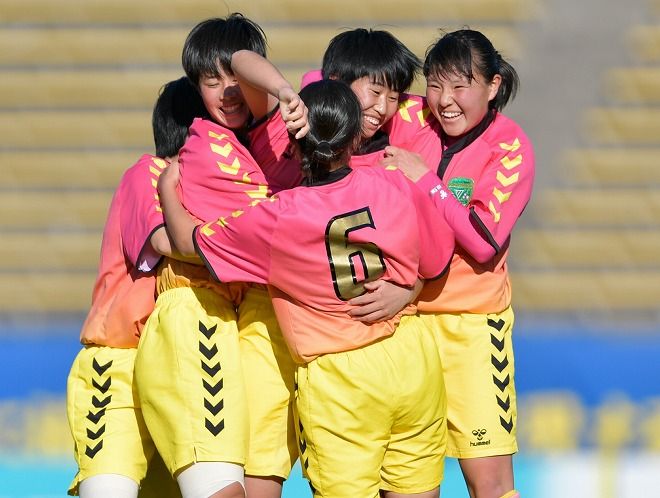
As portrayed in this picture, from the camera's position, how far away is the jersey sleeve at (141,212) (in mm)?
3121

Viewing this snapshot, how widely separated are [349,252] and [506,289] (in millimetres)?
711

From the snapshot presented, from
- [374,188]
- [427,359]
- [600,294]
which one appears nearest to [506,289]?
[427,359]

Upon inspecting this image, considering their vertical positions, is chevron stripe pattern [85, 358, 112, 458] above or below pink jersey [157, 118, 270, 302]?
below

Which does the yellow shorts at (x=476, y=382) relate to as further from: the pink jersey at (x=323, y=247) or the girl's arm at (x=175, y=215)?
the girl's arm at (x=175, y=215)

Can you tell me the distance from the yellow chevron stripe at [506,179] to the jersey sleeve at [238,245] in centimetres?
72

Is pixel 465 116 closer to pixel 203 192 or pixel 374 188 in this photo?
pixel 374 188

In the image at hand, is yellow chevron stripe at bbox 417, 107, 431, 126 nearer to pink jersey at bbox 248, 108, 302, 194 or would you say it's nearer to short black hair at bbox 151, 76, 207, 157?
pink jersey at bbox 248, 108, 302, 194

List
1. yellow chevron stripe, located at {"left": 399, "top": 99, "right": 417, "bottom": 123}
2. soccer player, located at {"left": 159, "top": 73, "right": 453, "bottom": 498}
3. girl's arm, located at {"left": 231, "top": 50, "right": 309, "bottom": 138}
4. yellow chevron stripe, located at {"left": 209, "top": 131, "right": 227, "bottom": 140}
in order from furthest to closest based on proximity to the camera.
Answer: yellow chevron stripe, located at {"left": 399, "top": 99, "right": 417, "bottom": 123} < yellow chevron stripe, located at {"left": 209, "top": 131, "right": 227, "bottom": 140} < soccer player, located at {"left": 159, "top": 73, "right": 453, "bottom": 498} < girl's arm, located at {"left": 231, "top": 50, "right": 309, "bottom": 138}

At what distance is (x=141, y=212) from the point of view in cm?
316

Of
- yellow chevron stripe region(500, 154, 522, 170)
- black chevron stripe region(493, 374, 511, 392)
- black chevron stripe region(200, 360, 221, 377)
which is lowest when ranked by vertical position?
black chevron stripe region(493, 374, 511, 392)

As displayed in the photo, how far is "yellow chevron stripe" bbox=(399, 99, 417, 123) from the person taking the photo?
3.39m

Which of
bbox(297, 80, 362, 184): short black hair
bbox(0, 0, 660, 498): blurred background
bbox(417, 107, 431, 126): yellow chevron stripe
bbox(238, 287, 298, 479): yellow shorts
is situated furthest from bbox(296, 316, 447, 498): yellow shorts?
bbox(0, 0, 660, 498): blurred background

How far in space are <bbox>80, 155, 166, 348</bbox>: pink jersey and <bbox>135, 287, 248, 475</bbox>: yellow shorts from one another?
0.17m

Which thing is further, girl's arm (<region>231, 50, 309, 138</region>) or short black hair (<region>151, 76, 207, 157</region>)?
short black hair (<region>151, 76, 207, 157</region>)
